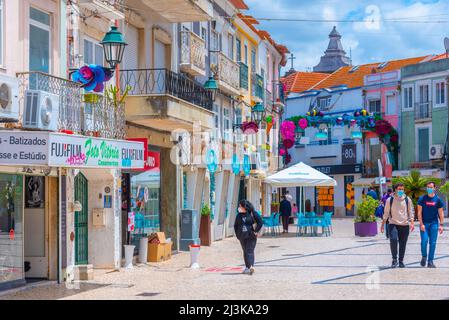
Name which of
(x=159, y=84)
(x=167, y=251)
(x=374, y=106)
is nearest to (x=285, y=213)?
(x=159, y=84)

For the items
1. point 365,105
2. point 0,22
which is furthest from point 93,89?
point 365,105

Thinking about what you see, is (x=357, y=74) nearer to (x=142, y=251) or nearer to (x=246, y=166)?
(x=246, y=166)

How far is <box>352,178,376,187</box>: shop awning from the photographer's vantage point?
194 feet

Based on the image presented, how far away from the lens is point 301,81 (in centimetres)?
7100

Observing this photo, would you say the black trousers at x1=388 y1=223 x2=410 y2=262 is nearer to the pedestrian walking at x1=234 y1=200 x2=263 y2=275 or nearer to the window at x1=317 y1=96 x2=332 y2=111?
the pedestrian walking at x1=234 y1=200 x2=263 y2=275

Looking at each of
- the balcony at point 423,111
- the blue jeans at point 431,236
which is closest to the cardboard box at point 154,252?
the blue jeans at point 431,236

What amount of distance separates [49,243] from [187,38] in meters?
10.7

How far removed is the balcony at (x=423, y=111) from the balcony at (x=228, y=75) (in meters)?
26.7

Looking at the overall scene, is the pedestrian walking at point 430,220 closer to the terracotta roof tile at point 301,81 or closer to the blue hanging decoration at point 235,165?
the blue hanging decoration at point 235,165

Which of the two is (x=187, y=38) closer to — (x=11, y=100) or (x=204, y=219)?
(x=204, y=219)

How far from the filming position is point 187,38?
1001 inches

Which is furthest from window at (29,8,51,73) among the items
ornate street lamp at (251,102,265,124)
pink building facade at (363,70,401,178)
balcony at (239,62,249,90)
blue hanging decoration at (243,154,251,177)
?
pink building facade at (363,70,401,178)

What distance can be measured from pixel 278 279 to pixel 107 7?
6732 millimetres

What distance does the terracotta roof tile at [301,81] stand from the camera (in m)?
69.9
